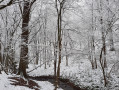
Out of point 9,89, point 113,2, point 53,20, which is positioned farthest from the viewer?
point 53,20

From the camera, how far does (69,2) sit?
742 centimetres

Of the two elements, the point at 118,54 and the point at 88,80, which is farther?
the point at 88,80

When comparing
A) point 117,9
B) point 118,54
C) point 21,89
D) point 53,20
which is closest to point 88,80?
point 118,54

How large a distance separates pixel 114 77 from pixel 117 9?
19.1 ft

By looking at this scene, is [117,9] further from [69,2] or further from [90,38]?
[90,38]

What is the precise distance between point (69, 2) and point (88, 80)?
7.53 m

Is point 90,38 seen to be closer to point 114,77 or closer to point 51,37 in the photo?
point 114,77

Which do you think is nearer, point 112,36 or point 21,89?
point 21,89

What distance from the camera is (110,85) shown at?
958 centimetres

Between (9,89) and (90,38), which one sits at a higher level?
(90,38)

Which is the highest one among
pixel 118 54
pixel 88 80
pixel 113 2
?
pixel 113 2

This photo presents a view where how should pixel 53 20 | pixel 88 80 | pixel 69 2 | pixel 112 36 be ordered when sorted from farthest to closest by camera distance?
1. pixel 53 20
2. pixel 88 80
3. pixel 112 36
4. pixel 69 2

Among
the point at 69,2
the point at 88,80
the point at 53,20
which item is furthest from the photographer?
the point at 53,20

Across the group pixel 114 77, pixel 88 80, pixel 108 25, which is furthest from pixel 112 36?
pixel 88 80
